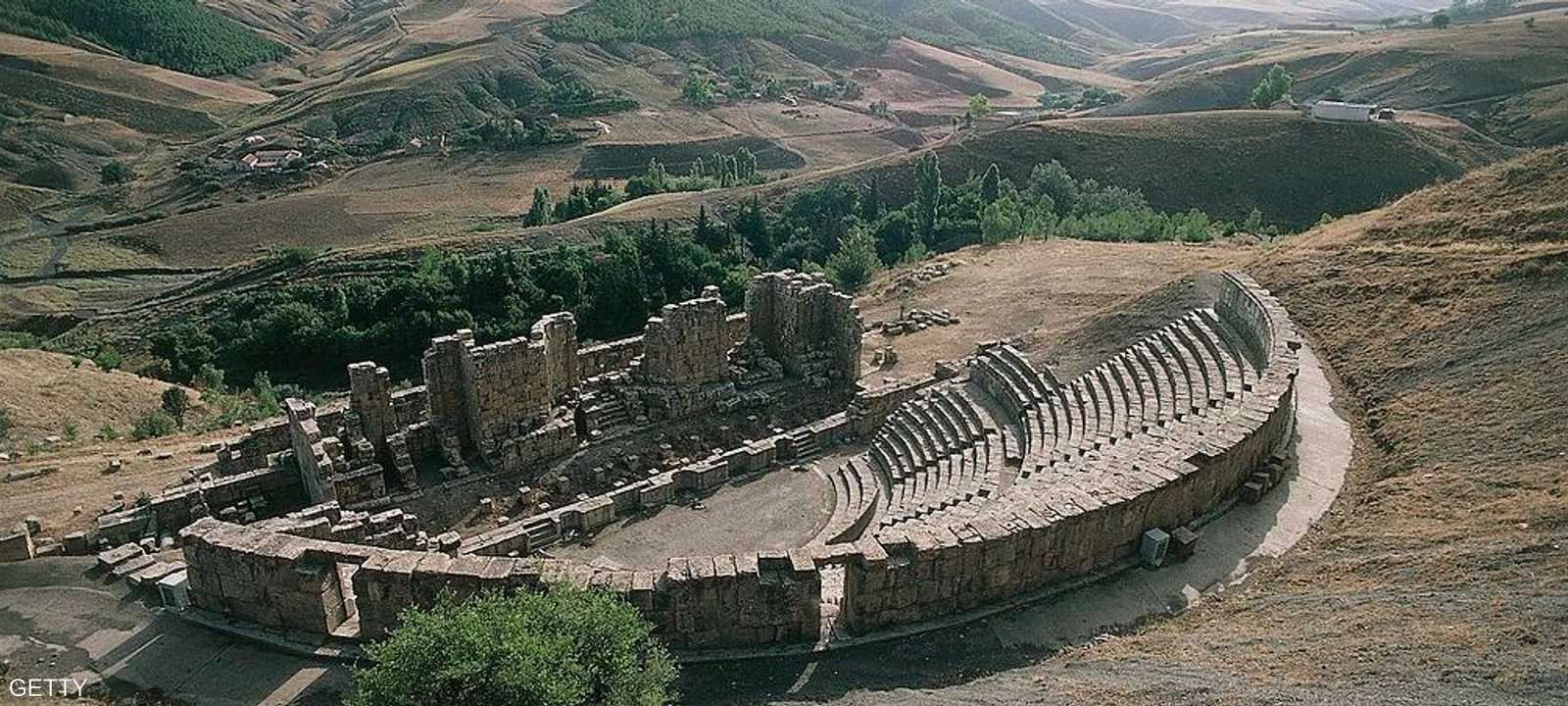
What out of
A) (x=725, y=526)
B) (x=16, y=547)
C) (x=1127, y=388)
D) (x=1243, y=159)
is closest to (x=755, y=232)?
(x=1243, y=159)

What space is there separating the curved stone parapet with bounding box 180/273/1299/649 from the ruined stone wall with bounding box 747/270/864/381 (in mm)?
6886

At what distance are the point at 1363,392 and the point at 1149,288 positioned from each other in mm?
15440

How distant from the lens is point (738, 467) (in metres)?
27.8

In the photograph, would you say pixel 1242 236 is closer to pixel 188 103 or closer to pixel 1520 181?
pixel 1520 181

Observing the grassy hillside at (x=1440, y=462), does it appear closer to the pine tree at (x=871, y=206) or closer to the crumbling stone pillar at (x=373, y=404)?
the crumbling stone pillar at (x=373, y=404)

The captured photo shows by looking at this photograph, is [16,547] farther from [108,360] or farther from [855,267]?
[855,267]

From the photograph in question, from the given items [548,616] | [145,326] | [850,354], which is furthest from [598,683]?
[145,326]

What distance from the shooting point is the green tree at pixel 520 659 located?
11.8 meters

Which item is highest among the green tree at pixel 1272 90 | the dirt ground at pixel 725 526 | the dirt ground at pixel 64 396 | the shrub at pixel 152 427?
the green tree at pixel 1272 90

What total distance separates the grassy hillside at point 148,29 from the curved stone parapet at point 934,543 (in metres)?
132

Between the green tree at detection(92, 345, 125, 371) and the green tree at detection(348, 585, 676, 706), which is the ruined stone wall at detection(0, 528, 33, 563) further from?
the green tree at detection(92, 345, 125, 371)

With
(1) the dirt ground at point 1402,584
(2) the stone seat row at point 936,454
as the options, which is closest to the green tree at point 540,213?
(2) the stone seat row at point 936,454

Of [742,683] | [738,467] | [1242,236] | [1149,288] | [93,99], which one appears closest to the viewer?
[742,683]

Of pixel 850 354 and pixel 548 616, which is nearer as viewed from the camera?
pixel 548 616
